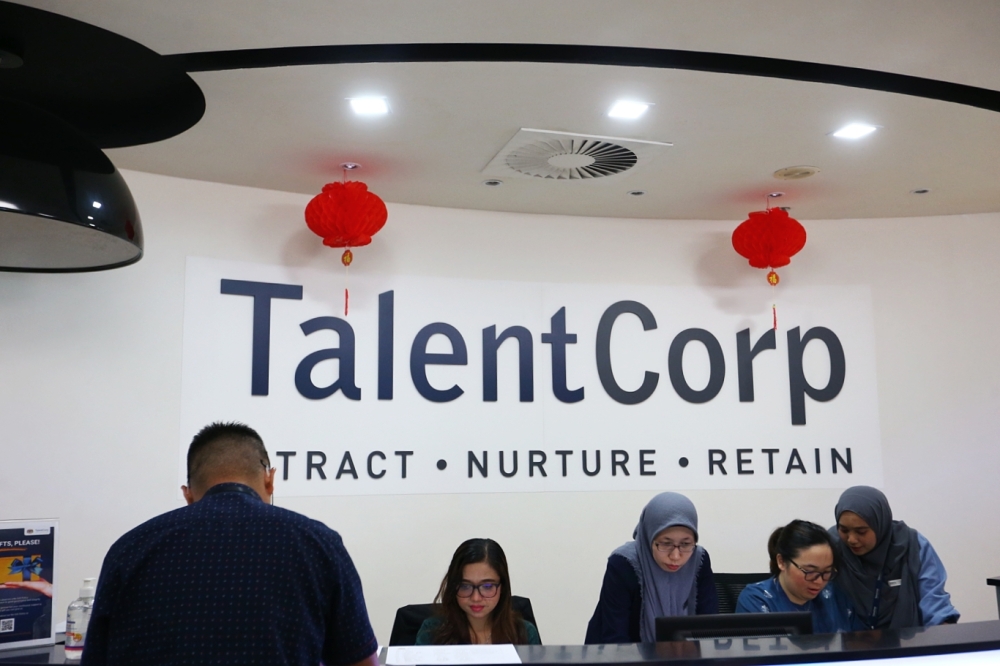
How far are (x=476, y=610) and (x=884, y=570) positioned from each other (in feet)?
5.14

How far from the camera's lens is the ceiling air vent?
3.85 metres

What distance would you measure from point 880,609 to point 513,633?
4.54 ft

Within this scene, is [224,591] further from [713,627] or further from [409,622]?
[409,622]

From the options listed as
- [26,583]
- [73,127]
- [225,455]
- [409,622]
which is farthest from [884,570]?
[73,127]

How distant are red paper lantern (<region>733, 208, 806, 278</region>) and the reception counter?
2753 mm

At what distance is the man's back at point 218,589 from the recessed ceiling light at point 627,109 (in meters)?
2.34

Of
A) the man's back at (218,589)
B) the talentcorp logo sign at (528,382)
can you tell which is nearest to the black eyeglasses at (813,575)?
the talentcorp logo sign at (528,382)

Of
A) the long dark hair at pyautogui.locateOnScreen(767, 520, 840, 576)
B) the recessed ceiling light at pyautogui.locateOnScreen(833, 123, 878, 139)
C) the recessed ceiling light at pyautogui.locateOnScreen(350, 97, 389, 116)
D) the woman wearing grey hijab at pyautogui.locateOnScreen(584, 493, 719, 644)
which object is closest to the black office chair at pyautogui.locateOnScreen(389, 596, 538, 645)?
the woman wearing grey hijab at pyautogui.locateOnScreen(584, 493, 719, 644)

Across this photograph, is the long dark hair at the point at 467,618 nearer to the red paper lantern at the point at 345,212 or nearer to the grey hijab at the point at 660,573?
the grey hijab at the point at 660,573

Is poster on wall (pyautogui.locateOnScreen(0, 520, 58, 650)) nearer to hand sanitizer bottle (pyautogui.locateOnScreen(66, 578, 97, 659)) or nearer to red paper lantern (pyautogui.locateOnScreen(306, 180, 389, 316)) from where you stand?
hand sanitizer bottle (pyautogui.locateOnScreen(66, 578, 97, 659))

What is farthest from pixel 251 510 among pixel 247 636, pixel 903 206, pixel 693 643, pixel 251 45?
pixel 903 206

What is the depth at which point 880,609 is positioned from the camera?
3346 millimetres

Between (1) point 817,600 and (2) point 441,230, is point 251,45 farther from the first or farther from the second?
(1) point 817,600

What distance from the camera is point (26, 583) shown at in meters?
2.57
